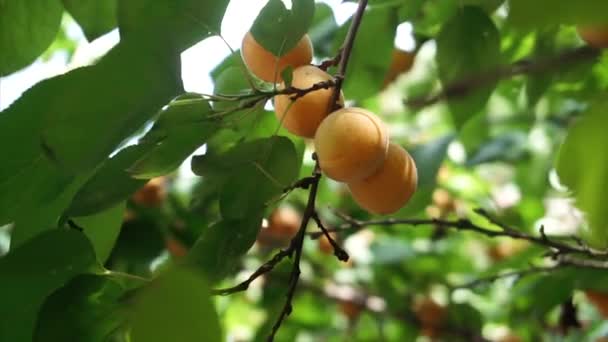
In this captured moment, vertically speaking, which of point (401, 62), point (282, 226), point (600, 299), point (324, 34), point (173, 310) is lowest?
point (282, 226)

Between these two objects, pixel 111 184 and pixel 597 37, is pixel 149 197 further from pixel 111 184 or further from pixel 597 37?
pixel 597 37

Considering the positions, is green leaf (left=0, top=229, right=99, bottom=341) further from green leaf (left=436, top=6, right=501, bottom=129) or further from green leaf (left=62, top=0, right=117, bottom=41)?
green leaf (left=436, top=6, right=501, bottom=129)

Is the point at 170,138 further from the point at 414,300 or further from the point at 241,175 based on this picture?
the point at 414,300

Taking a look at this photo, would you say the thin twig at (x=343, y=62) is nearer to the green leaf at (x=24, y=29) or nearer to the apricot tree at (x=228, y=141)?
the apricot tree at (x=228, y=141)

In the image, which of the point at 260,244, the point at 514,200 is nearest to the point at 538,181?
the point at 514,200

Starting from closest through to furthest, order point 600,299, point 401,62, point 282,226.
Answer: point 600,299, point 401,62, point 282,226

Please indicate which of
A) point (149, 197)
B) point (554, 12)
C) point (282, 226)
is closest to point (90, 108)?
point (554, 12)

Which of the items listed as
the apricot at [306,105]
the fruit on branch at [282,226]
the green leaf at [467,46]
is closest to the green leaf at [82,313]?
the apricot at [306,105]
